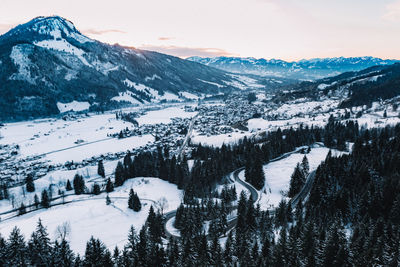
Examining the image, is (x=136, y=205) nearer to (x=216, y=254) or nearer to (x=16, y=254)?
(x=16, y=254)

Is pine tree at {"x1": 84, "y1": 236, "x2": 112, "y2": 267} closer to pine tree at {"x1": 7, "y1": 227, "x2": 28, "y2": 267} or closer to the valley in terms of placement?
the valley

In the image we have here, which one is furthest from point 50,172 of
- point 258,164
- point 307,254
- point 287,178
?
point 307,254

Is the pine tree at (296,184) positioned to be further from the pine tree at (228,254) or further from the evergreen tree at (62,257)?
the evergreen tree at (62,257)

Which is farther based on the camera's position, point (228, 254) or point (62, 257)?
point (228, 254)

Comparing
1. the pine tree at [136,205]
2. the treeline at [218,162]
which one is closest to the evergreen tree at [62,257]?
the pine tree at [136,205]

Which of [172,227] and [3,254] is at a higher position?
[3,254]

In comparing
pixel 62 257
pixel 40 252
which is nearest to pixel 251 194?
pixel 62 257

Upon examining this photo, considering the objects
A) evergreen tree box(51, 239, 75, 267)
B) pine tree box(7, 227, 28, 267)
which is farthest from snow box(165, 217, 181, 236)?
pine tree box(7, 227, 28, 267)

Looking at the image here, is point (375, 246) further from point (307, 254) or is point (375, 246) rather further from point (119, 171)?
point (119, 171)
